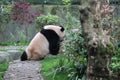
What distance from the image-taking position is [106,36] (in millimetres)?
5727

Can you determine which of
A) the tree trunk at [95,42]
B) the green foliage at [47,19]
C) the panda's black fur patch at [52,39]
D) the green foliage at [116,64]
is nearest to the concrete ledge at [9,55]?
Result: the panda's black fur patch at [52,39]

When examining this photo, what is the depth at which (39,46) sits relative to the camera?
36.1 ft

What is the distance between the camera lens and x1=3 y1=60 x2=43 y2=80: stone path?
838cm

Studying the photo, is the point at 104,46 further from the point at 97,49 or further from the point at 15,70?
the point at 15,70

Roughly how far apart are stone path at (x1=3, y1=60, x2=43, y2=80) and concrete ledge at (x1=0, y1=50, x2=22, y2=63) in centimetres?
55

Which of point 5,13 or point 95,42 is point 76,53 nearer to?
point 95,42

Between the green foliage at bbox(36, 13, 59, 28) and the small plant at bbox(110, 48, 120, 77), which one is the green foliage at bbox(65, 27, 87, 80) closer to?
the small plant at bbox(110, 48, 120, 77)

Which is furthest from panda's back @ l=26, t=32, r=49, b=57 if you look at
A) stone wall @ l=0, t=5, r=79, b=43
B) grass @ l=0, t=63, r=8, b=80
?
stone wall @ l=0, t=5, r=79, b=43

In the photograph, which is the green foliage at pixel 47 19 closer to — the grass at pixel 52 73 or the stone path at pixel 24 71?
the stone path at pixel 24 71

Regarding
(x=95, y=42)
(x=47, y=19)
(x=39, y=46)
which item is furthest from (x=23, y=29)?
(x=95, y=42)

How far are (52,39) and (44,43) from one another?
0.89 feet

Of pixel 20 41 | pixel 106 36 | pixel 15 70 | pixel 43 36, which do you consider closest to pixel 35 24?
pixel 20 41

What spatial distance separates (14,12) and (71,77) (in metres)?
7.37

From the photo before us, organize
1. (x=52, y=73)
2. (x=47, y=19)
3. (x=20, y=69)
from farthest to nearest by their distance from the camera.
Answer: (x=47, y=19), (x=20, y=69), (x=52, y=73)
